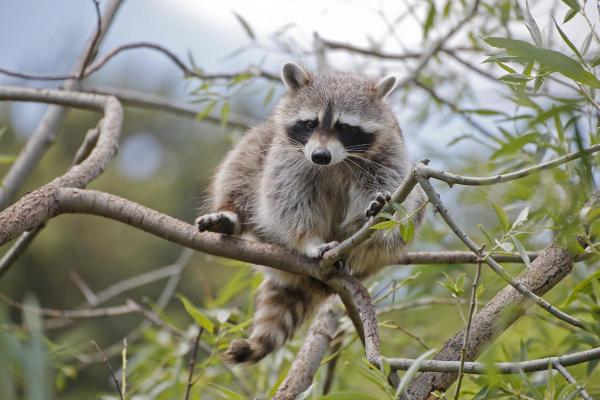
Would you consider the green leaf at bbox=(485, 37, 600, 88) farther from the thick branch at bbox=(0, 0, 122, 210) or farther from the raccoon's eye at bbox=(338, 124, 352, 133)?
the thick branch at bbox=(0, 0, 122, 210)

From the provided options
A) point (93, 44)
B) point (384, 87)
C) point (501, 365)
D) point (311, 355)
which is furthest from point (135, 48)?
point (501, 365)

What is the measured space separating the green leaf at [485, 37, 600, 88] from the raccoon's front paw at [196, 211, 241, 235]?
1047 mm

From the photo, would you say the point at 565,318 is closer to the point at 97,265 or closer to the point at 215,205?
the point at 215,205

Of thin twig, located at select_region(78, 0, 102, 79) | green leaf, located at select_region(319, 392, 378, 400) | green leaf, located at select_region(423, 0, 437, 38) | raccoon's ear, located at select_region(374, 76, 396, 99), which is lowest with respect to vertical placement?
green leaf, located at select_region(319, 392, 378, 400)

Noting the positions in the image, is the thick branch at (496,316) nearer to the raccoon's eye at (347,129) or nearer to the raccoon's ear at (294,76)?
the raccoon's eye at (347,129)

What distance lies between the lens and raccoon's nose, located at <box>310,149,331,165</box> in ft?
7.36

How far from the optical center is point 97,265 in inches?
514

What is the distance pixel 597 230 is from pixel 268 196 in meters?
1.33

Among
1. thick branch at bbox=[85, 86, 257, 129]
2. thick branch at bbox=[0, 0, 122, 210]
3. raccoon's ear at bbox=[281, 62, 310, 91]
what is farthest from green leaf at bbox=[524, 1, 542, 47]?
thick branch at bbox=[85, 86, 257, 129]

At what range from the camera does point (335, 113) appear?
97.0 inches

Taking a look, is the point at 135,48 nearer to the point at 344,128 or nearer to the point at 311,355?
the point at 344,128

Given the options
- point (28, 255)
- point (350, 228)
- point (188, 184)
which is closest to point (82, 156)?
point (350, 228)

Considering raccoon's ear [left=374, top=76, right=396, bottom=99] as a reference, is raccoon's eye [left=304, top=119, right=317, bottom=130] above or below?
below

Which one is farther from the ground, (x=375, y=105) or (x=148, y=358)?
(x=375, y=105)
